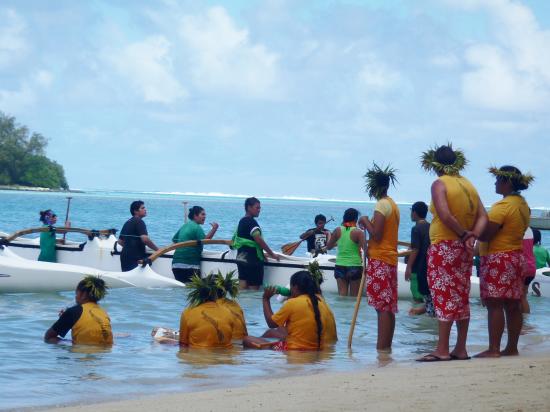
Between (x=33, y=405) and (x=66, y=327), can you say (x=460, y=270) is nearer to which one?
(x=33, y=405)

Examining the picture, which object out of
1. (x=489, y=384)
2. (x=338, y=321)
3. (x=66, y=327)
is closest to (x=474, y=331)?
(x=338, y=321)

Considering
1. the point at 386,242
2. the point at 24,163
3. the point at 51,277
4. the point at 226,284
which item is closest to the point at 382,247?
the point at 386,242

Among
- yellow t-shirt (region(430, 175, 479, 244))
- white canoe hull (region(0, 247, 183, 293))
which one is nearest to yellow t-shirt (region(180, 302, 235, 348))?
yellow t-shirt (region(430, 175, 479, 244))

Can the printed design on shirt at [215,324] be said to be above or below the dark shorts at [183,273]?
below

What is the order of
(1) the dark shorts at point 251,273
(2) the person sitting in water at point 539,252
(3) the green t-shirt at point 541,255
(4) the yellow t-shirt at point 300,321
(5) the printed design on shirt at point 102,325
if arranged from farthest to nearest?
(1) the dark shorts at point 251,273 → (3) the green t-shirt at point 541,255 → (2) the person sitting in water at point 539,252 → (5) the printed design on shirt at point 102,325 → (4) the yellow t-shirt at point 300,321

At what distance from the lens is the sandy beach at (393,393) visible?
5.34 meters

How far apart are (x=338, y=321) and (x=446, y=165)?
5.37 metres

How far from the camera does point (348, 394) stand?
5.82 metres

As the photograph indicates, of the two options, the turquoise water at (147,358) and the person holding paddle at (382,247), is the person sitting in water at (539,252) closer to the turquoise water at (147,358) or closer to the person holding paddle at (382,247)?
the turquoise water at (147,358)

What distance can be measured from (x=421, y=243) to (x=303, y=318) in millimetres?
3068

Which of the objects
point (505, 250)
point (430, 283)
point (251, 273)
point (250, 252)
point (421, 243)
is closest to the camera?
point (430, 283)

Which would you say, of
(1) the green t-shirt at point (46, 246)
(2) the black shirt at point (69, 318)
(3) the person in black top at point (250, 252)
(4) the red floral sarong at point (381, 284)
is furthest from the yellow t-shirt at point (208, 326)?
(1) the green t-shirt at point (46, 246)

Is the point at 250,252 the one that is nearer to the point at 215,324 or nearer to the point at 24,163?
the point at 215,324

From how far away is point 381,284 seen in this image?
27.7ft
